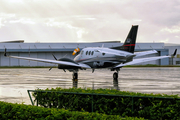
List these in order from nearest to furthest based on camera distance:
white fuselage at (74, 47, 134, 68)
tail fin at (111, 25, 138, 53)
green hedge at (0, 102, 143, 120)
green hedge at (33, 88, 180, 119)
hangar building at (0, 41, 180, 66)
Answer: green hedge at (0, 102, 143, 120) < green hedge at (33, 88, 180, 119) < white fuselage at (74, 47, 134, 68) < tail fin at (111, 25, 138, 53) < hangar building at (0, 41, 180, 66)

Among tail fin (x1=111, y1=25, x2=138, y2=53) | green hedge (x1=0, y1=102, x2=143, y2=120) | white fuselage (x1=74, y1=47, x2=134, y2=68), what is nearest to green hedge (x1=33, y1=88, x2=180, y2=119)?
green hedge (x1=0, y1=102, x2=143, y2=120)

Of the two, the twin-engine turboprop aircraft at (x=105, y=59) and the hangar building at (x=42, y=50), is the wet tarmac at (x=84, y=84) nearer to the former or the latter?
the twin-engine turboprop aircraft at (x=105, y=59)

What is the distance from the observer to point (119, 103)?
9.68m

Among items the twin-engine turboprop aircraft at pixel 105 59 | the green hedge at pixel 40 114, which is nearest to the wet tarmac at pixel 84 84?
the twin-engine turboprop aircraft at pixel 105 59

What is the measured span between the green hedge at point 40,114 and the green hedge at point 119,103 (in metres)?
1.47

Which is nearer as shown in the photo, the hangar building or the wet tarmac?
the wet tarmac

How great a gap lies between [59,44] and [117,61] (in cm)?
6236

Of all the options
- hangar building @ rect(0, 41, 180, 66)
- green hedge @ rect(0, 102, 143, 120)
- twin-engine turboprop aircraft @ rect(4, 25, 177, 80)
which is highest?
hangar building @ rect(0, 41, 180, 66)

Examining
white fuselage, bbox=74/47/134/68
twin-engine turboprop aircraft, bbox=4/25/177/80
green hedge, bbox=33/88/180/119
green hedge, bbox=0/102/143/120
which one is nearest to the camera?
green hedge, bbox=0/102/143/120

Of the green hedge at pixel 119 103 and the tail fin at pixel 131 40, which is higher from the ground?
the tail fin at pixel 131 40

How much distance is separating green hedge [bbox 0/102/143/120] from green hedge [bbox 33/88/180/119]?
147 centimetres

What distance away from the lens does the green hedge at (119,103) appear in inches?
348

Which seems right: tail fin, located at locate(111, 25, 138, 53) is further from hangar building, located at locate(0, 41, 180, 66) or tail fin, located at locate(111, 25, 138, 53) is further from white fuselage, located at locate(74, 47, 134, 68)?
hangar building, located at locate(0, 41, 180, 66)

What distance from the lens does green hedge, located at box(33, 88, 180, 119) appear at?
883 centimetres
